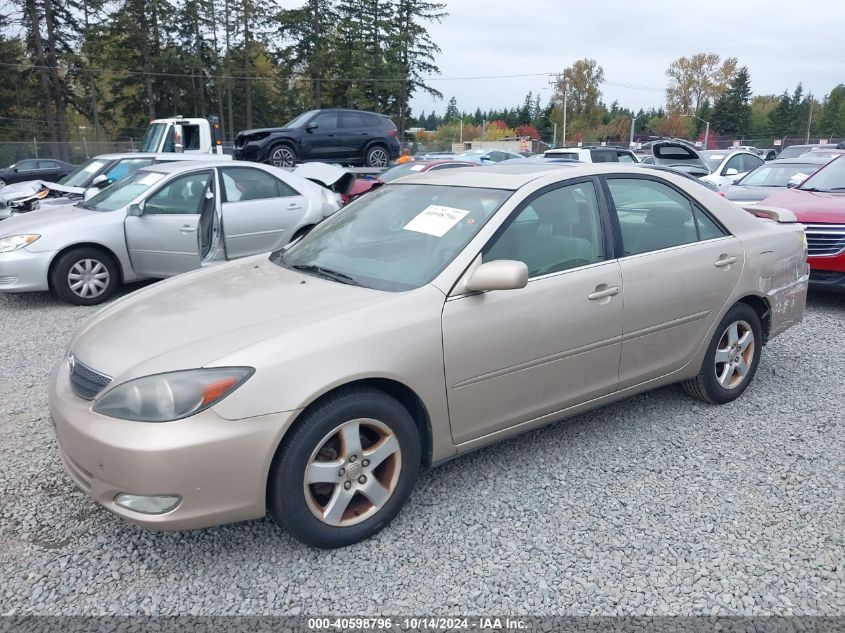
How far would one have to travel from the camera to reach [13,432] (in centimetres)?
393

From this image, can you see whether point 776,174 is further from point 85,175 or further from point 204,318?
point 85,175

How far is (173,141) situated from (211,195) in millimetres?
8553

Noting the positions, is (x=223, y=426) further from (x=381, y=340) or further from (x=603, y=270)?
(x=603, y=270)

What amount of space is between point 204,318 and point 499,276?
1.31m

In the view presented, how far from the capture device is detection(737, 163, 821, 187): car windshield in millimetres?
10000

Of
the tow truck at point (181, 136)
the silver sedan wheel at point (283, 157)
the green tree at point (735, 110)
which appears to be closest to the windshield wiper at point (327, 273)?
the tow truck at point (181, 136)

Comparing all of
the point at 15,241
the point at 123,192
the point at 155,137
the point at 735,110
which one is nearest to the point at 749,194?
the point at 123,192

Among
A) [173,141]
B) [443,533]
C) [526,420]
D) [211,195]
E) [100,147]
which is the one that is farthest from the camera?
[100,147]

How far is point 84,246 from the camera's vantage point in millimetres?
→ 7125

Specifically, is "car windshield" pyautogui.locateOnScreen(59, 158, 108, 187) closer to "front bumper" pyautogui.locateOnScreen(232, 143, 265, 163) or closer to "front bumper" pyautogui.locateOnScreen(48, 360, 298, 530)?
"front bumper" pyautogui.locateOnScreen(232, 143, 265, 163)

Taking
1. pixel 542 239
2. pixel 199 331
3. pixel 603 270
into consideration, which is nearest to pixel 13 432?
pixel 199 331

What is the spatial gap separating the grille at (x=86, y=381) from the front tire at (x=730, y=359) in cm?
334

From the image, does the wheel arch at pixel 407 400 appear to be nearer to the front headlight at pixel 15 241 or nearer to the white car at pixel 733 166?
the front headlight at pixel 15 241

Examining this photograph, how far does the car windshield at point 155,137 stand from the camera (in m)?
14.8
